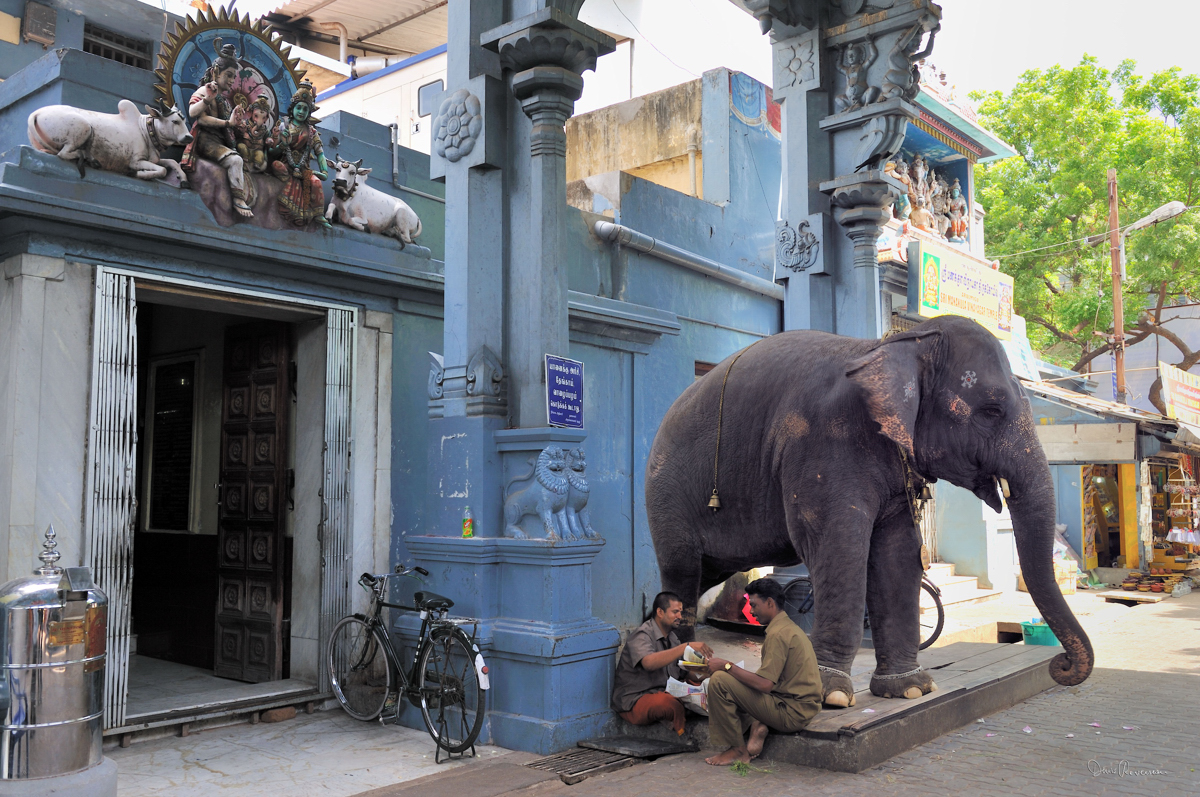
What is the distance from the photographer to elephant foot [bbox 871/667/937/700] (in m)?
6.22

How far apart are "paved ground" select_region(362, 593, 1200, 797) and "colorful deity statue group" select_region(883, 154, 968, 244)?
9.44m

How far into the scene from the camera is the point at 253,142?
23.0 ft

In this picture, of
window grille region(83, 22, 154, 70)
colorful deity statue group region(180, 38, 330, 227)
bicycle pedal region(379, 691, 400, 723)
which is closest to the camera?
bicycle pedal region(379, 691, 400, 723)

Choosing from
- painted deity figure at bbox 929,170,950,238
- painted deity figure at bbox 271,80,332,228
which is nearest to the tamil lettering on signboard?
painted deity figure at bbox 271,80,332,228

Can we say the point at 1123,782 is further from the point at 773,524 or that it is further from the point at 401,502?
the point at 401,502

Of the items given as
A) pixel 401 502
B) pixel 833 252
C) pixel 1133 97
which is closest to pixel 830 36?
pixel 833 252

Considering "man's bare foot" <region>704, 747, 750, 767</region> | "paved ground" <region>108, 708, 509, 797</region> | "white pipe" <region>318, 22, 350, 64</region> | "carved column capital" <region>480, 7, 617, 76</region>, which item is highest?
"white pipe" <region>318, 22, 350, 64</region>

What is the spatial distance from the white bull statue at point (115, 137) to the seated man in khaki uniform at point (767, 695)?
4781 mm

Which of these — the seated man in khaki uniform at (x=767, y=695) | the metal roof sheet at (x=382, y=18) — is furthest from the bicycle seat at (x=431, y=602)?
the metal roof sheet at (x=382, y=18)

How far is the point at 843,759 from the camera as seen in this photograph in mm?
5309

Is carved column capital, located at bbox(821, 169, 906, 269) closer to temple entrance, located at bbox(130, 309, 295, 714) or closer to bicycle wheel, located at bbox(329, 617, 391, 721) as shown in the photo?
temple entrance, located at bbox(130, 309, 295, 714)

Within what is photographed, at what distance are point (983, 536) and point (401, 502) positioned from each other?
9.79 meters

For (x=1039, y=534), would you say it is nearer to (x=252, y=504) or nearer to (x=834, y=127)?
(x=834, y=127)

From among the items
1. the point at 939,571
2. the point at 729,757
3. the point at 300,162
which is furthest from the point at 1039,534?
the point at 939,571
